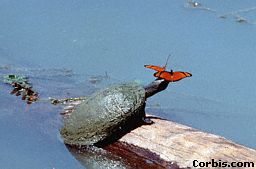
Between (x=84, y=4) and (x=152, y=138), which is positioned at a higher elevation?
(x=84, y=4)

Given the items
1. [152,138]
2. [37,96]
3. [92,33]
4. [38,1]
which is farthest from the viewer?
[38,1]

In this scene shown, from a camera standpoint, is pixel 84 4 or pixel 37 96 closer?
pixel 37 96

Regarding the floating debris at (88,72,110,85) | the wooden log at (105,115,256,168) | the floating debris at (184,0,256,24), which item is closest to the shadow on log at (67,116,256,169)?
the wooden log at (105,115,256,168)

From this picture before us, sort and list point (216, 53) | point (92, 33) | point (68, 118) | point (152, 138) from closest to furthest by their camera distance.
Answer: point (152, 138) → point (68, 118) → point (216, 53) → point (92, 33)

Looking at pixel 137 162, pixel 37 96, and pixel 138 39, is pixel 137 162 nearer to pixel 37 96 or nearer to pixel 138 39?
pixel 37 96

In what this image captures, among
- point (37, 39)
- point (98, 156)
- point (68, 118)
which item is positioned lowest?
point (98, 156)

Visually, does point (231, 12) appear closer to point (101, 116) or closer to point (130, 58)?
point (130, 58)

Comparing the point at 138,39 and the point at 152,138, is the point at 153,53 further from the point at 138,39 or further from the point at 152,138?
the point at 152,138

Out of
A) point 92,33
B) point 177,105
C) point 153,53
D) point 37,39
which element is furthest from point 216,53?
point 37,39

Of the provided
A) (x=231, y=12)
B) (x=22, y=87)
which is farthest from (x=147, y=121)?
(x=231, y=12)
